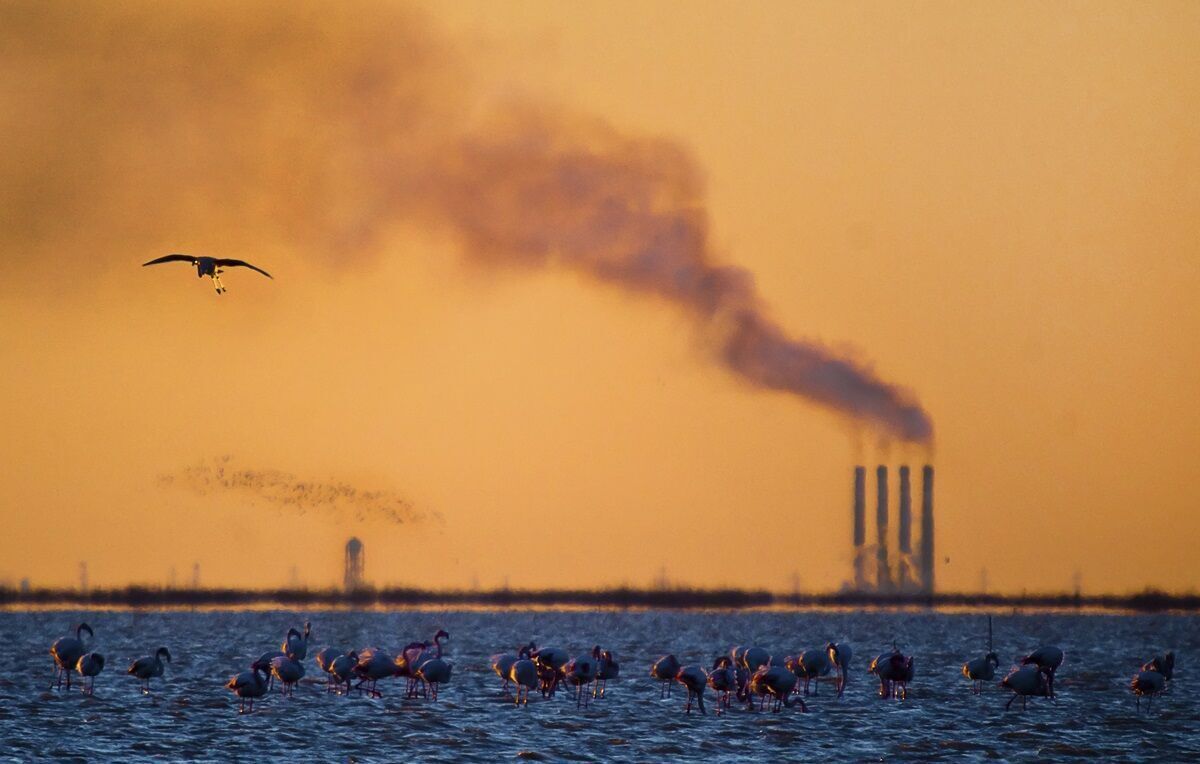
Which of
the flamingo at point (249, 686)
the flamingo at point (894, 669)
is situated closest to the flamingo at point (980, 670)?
the flamingo at point (894, 669)

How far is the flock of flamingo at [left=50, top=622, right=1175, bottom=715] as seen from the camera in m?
56.6

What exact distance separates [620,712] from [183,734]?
41.9 feet

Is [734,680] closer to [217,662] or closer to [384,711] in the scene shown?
[384,711]

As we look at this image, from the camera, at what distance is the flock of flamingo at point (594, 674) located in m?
56.6

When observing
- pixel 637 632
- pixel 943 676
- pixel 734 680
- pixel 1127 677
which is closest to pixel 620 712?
pixel 734 680

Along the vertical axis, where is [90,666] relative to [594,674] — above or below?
below

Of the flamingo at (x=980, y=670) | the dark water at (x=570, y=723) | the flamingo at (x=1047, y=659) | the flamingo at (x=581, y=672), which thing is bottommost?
the dark water at (x=570, y=723)

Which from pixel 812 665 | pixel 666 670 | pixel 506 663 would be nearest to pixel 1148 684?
pixel 812 665

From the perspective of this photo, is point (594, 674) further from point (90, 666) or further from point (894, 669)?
point (90, 666)

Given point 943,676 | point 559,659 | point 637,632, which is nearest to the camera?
→ point 559,659

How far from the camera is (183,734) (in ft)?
159

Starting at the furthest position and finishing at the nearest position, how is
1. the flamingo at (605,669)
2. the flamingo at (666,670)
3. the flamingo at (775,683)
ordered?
the flamingo at (666,670), the flamingo at (605,669), the flamingo at (775,683)

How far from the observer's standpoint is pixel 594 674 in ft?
190

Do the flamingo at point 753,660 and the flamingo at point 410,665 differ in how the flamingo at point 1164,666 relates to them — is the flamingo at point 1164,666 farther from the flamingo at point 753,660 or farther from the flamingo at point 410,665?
the flamingo at point 410,665
